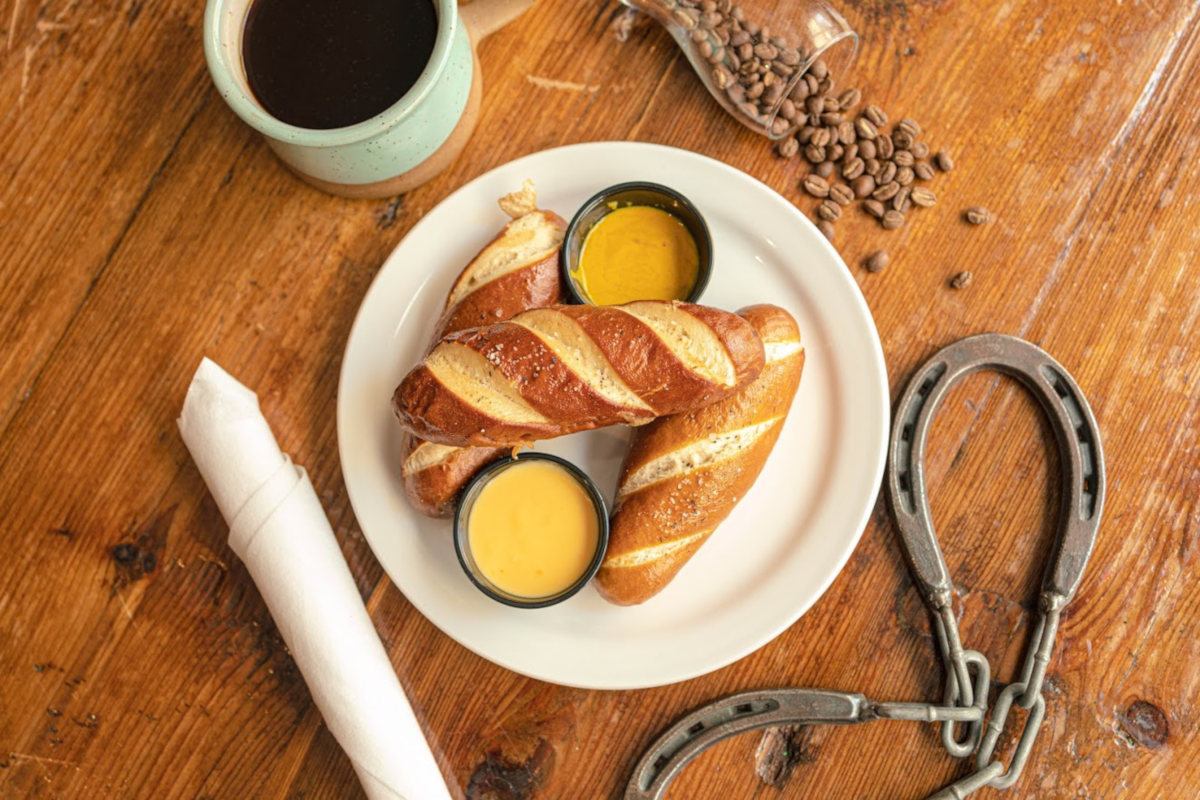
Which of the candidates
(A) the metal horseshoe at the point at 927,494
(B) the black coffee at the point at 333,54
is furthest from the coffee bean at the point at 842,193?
(B) the black coffee at the point at 333,54

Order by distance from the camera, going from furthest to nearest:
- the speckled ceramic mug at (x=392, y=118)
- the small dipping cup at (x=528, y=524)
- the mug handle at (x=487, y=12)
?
the mug handle at (x=487, y=12) < the small dipping cup at (x=528, y=524) < the speckled ceramic mug at (x=392, y=118)

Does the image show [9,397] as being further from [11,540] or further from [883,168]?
[883,168]

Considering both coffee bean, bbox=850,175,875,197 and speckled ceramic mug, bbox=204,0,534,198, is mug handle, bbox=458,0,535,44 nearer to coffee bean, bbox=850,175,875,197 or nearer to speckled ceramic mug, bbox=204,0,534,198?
speckled ceramic mug, bbox=204,0,534,198

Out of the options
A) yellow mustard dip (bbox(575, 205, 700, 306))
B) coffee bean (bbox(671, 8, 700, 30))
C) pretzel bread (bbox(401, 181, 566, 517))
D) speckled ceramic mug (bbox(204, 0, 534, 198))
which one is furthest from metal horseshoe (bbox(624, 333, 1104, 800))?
speckled ceramic mug (bbox(204, 0, 534, 198))

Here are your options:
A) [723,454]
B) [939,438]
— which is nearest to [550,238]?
[723,454]

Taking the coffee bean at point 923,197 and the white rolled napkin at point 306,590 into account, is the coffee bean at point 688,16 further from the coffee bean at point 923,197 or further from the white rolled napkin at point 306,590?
the white rolled napkin at point 306,590

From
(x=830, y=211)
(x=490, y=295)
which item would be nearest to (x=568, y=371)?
(x=490, y=295)
